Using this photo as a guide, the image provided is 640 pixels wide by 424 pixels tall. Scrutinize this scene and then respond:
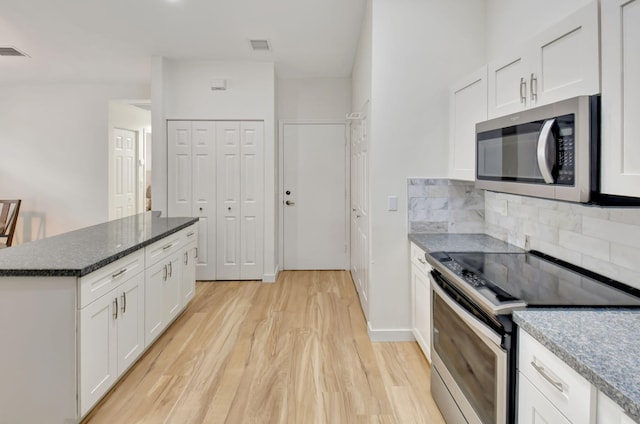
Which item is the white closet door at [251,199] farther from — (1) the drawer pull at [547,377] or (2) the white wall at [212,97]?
(1) the drawer pull at [547,377]

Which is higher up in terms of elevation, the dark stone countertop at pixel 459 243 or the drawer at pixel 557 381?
the dark stone countertop at pixel 459 243

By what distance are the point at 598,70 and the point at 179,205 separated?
171 inches

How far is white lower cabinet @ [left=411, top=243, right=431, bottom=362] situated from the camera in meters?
2.48

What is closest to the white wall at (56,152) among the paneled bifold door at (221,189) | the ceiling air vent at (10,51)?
the ceiling air vent at (10,51)

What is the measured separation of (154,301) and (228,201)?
2.14 m

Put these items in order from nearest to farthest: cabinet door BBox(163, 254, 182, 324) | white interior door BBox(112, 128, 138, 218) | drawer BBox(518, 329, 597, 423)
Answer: drawer BBox(518, 329, 597, 423) → cabinet door BBox(163, 254, 182, 324) → white interior door BBox(112, 128, 138, 218)

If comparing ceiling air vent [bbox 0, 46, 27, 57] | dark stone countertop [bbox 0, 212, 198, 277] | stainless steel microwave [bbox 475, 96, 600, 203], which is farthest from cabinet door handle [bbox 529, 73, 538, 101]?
ceiling air vent [bbox 0, 46, 27, 57]

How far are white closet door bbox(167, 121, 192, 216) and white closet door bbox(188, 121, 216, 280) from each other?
0.06m

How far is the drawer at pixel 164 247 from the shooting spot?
271 cm

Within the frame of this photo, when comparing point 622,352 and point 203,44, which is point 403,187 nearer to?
point 622,352

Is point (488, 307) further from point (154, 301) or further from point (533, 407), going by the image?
point (154, 301)

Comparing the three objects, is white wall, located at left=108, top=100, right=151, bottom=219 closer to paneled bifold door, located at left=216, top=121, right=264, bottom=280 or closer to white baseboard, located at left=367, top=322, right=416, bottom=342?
paneled bifold door, located at left=216, top=121, right=264, bottom=280

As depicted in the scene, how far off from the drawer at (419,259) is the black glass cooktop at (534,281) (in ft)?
1.00

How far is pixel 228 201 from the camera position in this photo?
4.79 m
